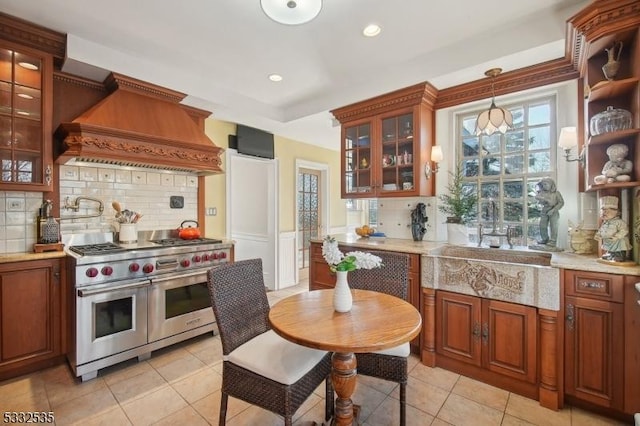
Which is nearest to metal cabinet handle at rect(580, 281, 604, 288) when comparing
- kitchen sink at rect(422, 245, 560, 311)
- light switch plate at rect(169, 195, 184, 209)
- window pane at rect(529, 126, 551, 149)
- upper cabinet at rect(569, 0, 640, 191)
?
kitchen sink at rect(422, 245, 560, 311)

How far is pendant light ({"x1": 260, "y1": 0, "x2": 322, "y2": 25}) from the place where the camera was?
1.62 m

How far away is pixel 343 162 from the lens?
3615mm

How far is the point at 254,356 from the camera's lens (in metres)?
1.54

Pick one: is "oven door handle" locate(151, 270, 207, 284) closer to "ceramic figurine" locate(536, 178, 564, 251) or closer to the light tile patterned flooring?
the light tile patterned flooring

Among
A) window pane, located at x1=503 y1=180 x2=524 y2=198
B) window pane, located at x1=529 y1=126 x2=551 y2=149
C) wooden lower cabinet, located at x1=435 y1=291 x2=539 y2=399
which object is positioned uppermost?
window pane, located at x1=529 y1=126 x2=551 y2=149

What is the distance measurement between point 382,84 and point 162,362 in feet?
10.8

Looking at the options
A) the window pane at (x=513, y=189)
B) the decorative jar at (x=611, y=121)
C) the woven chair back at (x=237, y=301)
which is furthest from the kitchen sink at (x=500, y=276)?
the woven chair back at (x=237, y=301)

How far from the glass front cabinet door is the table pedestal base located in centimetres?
264

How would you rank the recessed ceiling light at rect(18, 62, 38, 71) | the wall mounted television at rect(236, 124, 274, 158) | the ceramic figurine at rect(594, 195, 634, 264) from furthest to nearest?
the wall mounted television at rect(236, 124, 274, 158) < the recessed ceiling light at rect(18, 62, 38, 71) < the ceramic figurine at rect(594, 195, 634, 264)

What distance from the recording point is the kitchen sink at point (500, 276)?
196 centimetres

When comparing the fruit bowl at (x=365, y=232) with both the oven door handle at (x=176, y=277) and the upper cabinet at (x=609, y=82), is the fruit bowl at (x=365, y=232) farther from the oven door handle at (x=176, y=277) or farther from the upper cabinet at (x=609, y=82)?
the upper cabinet at (x=609, y=82)

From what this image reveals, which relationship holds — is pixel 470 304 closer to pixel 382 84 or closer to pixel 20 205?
pixel 382 84

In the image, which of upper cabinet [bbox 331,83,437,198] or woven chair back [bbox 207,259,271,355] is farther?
upper cabinet [bbox 331,83,437,198]

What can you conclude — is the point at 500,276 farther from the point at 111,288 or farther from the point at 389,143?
the point at 111,288
